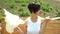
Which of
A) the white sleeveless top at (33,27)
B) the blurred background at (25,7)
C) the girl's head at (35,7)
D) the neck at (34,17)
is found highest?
the girl's head at (35,7)

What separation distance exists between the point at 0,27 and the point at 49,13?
109 cm

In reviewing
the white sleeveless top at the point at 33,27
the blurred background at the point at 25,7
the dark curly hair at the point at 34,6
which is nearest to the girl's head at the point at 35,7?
the dark curly hair at the point at 34,6

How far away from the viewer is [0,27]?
5031 millimetres

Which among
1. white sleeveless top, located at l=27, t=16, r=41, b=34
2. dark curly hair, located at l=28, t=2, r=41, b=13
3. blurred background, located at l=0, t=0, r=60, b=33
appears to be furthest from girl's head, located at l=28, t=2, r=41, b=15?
blurred background, located at l=0, t=0, r=60, b=33

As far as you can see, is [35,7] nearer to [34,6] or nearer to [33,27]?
[34,6]

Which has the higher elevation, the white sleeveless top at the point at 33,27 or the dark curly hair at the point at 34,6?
the dark curly hair at the point at 34,6

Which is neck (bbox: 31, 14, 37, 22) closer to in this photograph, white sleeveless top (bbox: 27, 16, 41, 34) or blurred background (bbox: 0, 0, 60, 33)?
white sleeveless top (bbox: 27, 16, 41, 34)

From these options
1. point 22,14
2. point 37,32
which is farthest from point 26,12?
point 37,32

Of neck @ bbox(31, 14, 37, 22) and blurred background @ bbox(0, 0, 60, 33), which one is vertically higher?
neck @ bbox(31, 14, 37, 22)

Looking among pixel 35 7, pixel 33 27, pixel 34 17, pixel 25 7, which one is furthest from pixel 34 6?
pixel 25 7

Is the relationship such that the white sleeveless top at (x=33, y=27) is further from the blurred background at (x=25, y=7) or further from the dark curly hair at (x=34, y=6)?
the blurred background at (x=25, y=7)

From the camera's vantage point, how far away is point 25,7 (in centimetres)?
568

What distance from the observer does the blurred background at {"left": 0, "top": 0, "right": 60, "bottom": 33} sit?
5.46 m

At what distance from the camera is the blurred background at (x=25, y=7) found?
5.46 meters
